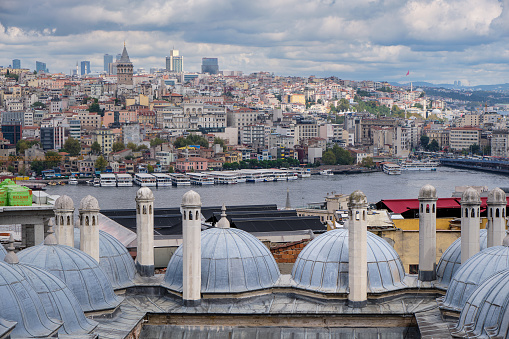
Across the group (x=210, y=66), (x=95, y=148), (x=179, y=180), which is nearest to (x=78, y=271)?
(x=179, y=180)

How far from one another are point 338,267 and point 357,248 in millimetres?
483

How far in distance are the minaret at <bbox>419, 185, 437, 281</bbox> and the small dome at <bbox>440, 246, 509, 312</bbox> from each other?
3.45ft

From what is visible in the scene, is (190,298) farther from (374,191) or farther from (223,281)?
(374,191)

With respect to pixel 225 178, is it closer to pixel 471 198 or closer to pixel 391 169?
pixel 391 169

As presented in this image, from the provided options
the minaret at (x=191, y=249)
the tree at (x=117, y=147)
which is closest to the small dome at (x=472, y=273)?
the minaret at (x=191, y=249)

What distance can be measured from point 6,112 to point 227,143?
20.6 meters

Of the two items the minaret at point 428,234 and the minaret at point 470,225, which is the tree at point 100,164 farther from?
the minaret at point 470,225

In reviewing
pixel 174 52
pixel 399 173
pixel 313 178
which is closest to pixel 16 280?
pixel 313 178

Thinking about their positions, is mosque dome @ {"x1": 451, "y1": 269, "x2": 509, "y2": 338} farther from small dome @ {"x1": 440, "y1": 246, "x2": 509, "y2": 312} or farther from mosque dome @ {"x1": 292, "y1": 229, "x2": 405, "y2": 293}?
mosque dome @ {"x1": 292, "y1": 229, "x2": 405, "y2": 293}

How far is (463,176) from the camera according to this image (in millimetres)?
71500

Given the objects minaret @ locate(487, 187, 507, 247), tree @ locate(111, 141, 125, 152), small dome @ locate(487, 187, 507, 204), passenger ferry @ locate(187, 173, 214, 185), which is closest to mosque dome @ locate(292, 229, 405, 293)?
minaret @ locate(487, 187, 507, 247)

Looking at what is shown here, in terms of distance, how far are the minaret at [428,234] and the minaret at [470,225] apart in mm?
359

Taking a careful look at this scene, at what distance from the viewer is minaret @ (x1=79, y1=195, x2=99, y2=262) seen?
1041 centimetres

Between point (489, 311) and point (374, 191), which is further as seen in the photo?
point (374, 191)
